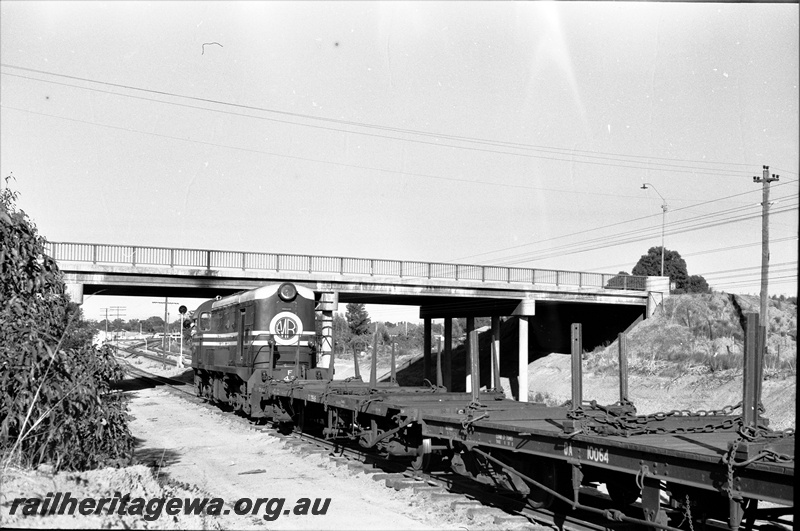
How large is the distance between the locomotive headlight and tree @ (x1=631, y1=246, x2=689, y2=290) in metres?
56.7

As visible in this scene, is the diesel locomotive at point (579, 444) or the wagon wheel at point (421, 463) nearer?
the diesel locomotive at point (579, 444)

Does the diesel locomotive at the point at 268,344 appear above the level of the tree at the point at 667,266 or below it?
below

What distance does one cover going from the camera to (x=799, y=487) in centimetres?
432

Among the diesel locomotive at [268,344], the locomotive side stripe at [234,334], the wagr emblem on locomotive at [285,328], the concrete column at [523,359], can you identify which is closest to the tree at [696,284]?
the concrete column at [523,359]

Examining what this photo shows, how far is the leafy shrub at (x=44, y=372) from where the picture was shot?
26.7 feet

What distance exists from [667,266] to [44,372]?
231 ft

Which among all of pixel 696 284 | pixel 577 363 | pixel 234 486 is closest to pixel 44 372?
pixel 234 486

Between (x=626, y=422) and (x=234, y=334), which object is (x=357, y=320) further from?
(x=626, y=422)

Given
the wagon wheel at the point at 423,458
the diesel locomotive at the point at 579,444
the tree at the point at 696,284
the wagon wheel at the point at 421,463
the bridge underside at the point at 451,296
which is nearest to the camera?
the diesel locomotive at the point at 579,444

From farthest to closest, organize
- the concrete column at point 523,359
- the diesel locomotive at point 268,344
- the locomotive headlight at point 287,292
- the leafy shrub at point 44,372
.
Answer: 1. the concrete column at point 523,359
2. the locomotive headlight at point 287,292
3. the diesel locomotive at point 268,344
4. the leafy shrub at point 44,372

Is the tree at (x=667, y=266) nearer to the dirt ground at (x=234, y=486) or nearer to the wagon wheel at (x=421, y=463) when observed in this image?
the dirt ground at (x=234, y=486)
